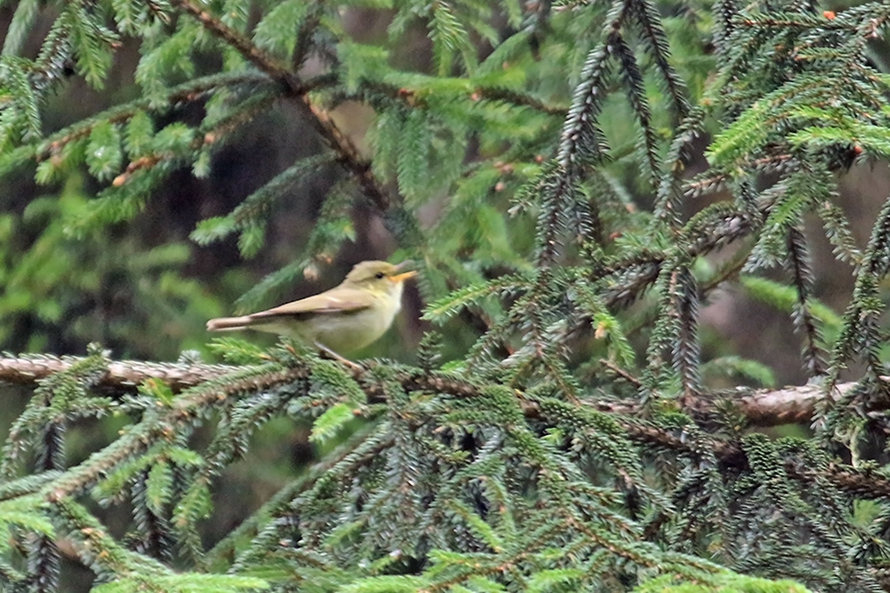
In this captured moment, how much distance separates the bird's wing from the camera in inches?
140

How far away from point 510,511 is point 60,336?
3.87 meters

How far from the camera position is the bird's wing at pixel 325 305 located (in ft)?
11.7

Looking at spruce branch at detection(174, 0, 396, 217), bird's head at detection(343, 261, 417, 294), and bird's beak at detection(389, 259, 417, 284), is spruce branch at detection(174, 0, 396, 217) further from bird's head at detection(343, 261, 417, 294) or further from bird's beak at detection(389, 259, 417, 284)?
bird's head at detection(343, 261, 417, 294)

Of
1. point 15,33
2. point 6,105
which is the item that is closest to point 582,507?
point 6,105

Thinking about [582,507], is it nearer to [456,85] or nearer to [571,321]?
[571,321]

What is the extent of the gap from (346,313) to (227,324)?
600 millimetres

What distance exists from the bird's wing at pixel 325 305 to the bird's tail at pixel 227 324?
0.12 metres

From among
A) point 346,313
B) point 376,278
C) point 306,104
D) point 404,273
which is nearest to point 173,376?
point 306,104

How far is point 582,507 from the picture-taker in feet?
5.31

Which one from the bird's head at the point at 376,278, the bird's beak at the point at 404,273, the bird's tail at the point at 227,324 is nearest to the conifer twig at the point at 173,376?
the bird's tail at the point at 227,324

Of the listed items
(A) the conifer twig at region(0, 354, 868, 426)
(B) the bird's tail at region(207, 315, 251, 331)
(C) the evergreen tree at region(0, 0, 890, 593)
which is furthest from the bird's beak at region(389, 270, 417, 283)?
(A) the conifer twig at region(0, 354, 868, 426)

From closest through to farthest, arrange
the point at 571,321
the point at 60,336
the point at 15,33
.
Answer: the point at 571,321, the point at 15,33, the point at 60,336

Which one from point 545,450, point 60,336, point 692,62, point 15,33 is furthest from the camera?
point 60,336

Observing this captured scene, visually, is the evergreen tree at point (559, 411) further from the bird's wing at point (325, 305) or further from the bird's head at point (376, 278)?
the bird's head at point (376, 278)
